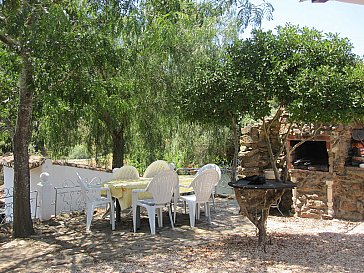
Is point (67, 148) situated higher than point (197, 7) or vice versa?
point (197, 7)

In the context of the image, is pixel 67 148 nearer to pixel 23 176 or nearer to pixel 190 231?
pixel 23 176

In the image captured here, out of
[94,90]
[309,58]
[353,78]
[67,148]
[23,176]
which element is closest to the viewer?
[353,78]

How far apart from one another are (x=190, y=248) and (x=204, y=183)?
4.38 feet

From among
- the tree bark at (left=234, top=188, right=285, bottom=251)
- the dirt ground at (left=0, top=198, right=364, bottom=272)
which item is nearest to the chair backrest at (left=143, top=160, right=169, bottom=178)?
the dirt ground at (left=0, top=198, right=364, bottom=272)

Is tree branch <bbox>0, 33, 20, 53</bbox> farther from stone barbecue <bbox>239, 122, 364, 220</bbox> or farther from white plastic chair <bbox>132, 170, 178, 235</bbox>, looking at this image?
stone barbecue <bbox>239, 122, 364, 220</bbox>

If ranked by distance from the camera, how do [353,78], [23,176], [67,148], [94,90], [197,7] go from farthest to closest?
[67,148] < [197,7] < [23,176] < [94,90] < [353,78]

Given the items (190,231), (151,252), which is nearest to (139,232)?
(190,231)

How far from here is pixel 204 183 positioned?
5.98 m

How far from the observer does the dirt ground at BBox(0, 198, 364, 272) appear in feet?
13.6

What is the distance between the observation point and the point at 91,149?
866 cm

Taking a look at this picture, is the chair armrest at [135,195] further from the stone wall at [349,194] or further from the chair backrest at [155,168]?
the stone wall at [349,194]

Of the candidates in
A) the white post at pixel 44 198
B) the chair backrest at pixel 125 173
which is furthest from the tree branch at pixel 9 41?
the chair backrest at pixel 125 173

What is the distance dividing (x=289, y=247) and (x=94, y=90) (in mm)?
2992

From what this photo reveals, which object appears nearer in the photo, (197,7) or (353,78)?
(353,78)
